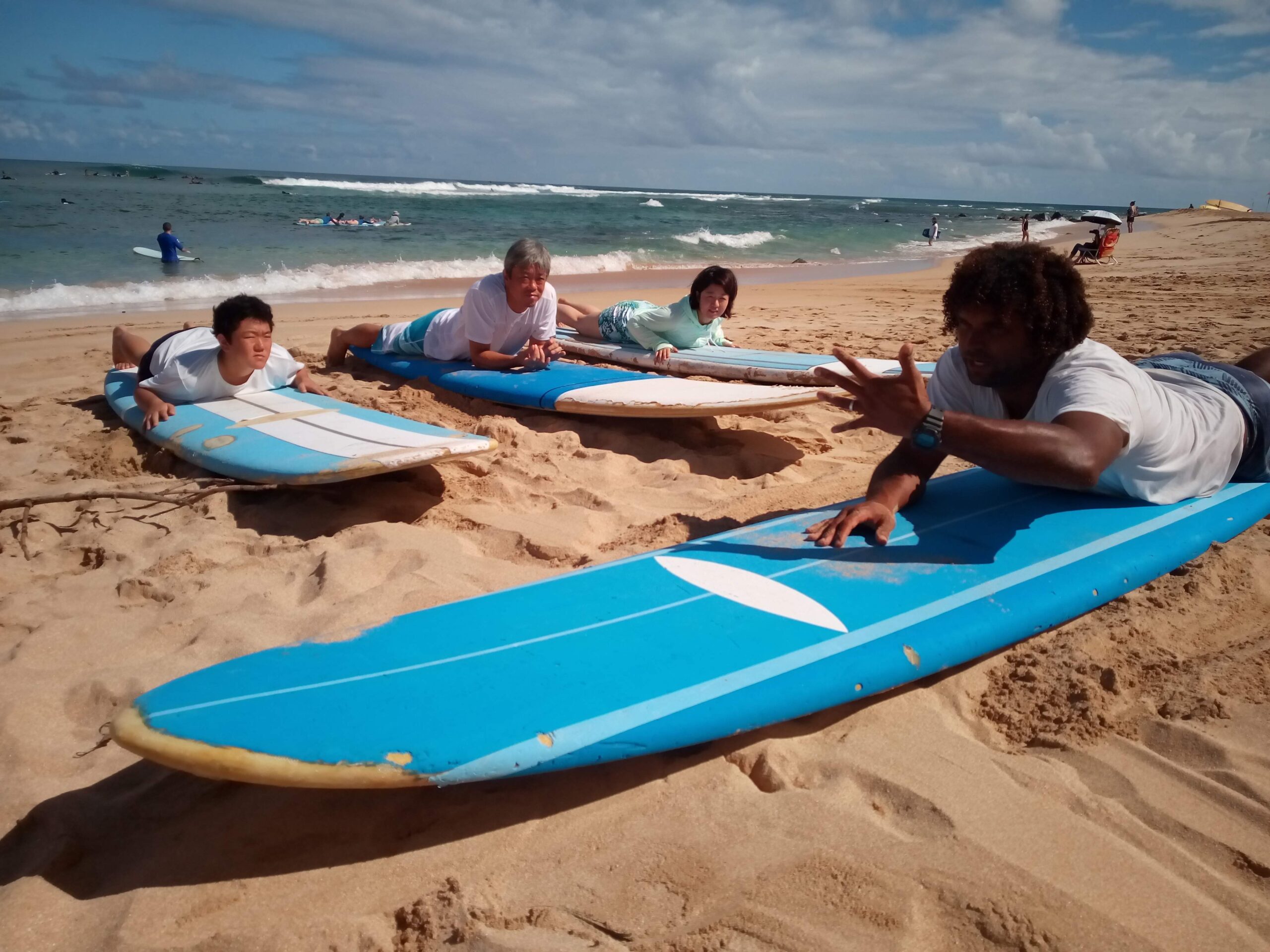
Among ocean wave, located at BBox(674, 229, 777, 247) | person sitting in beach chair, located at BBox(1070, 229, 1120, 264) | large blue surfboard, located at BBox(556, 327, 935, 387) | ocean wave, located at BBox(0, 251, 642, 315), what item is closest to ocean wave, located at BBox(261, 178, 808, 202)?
Answer: ocean wave, located at BBox(674, 229, 777, 247)

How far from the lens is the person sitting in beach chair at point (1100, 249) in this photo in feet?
54.2

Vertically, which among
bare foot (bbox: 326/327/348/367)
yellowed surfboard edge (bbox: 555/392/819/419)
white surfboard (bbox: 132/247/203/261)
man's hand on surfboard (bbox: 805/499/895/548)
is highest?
white surfboard (bbox: 132/247/203/261)

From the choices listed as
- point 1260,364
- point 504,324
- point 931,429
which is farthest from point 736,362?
point 931,429

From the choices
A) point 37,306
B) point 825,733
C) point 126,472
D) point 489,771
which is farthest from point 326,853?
point 37,306

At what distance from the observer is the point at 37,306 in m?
9.80

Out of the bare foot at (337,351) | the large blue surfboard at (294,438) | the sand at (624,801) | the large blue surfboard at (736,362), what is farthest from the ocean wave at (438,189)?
the sand at (624,801)

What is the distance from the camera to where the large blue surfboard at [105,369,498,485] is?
3516mm

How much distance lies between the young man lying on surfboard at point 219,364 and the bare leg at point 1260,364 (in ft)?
15.6

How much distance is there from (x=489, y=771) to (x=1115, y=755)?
1514mm

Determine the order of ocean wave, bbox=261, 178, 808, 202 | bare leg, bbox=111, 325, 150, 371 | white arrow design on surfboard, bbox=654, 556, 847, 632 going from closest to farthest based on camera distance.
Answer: white arrow design on surfboard, bbox=654, 556, 847, 632 < bare leg, bbox=111, 325, 150, 371 < ocean wave, bbox=261, 178, 808, 202

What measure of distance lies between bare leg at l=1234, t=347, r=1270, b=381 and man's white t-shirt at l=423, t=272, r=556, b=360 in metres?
3.91

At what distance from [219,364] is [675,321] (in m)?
3.03

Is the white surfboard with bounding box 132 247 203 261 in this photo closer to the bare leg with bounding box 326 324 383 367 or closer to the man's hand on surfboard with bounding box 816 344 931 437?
the bare leg with bounding box 326 324 383 367

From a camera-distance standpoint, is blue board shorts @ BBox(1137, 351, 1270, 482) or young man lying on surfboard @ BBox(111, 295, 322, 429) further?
young man lying on surfboard @ BBox(111, 295, 322, 429)
